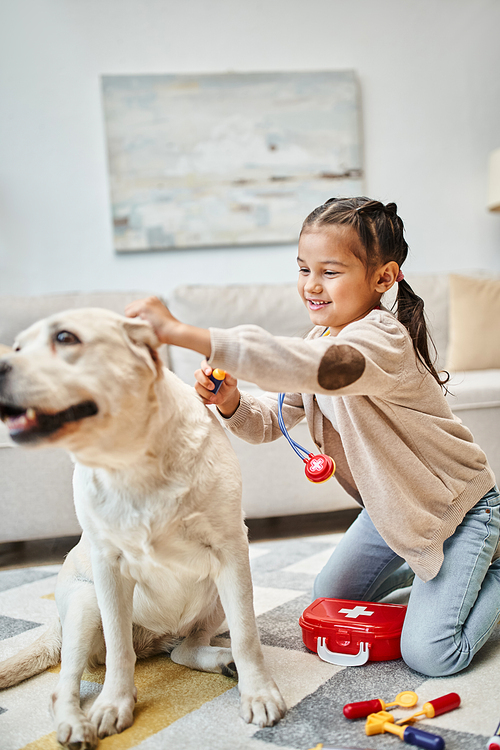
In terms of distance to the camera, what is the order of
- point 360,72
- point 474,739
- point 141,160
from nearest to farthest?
point 474,739, point 141,160, point 360,72

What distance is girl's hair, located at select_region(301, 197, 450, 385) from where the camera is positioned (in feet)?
4.16

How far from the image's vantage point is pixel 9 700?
114 cm

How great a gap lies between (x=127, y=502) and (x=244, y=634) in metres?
0.31

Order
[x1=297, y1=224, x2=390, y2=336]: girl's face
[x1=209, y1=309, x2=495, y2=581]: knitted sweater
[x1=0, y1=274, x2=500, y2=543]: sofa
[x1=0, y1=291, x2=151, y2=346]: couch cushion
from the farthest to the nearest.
Result: [x1=0, y1=291, x2=151, y2=346]: couch cushion → [x1=0, y1=274, x2=500, y2=543]: sofa → [x1=297, y1=224, x2=390, y2=336]: girl's face → [x1=209, y1=309, x2=495, y2=581]: knitted sweater

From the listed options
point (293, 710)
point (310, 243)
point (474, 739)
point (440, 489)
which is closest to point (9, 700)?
point (293, 710)

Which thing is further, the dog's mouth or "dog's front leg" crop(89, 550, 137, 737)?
"dog's front leg" crop(89, 550, 137, 737)

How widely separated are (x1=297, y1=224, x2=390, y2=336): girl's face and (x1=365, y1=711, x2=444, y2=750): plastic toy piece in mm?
738

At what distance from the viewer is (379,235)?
1282 millimetres

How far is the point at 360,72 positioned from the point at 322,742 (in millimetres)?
3535

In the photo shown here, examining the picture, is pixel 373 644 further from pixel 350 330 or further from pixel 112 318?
pixel 112 318

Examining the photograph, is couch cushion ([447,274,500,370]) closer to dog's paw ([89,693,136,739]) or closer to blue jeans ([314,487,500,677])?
blue jeans ([314,487,500,677])

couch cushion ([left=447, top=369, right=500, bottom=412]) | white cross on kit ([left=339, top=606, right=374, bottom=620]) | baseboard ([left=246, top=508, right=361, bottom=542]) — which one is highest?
couch cushion ([left=447, top=369, right=500, bottom=412])

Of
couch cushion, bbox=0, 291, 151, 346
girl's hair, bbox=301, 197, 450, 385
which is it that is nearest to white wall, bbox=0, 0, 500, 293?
couch cushion, bbox=0, 291, 151, 346

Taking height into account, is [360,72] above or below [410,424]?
above
